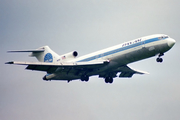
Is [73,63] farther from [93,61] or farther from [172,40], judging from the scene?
[172,40]

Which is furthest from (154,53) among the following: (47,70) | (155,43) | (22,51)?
(22,51)

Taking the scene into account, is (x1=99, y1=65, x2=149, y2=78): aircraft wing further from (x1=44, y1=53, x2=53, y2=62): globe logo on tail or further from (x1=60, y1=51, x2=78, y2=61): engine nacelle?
(x1=44, y1=53, x2=53, y2=62): globe logo on tail

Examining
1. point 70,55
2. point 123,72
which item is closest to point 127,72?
point 123,72

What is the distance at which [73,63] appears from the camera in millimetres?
47250

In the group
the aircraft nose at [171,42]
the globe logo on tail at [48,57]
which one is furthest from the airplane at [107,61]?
the globe logo on tail at [48,57]

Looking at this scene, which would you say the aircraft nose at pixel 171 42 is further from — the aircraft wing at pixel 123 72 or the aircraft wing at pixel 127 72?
the aircraft wing at pixel 127 72

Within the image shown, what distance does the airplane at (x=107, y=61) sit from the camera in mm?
43594

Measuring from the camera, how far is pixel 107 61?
45.9 metres

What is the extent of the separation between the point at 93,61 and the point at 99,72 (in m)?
1.80

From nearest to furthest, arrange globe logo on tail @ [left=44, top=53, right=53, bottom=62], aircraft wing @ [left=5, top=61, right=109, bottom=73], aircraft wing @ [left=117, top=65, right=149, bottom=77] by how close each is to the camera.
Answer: aircraft wing @ [left=5, top=61, right=109, bottom=73]
aircraft wing @ [left=117, top=65, right=149, bottom=77]
globe logo on tail @ [left=44, top=53, right=53, bottom=62]

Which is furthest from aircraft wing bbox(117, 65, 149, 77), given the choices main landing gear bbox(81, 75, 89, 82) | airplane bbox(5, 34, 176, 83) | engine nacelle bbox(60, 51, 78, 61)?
engine nacelle bbox(60, 51, 78, 61)

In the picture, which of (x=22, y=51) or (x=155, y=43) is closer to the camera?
(x=155, y=43)

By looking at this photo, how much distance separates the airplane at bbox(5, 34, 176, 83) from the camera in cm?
4359

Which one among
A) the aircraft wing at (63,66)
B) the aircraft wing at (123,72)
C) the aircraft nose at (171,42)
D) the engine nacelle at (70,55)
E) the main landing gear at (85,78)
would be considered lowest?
the main landing gear at (85,78)
